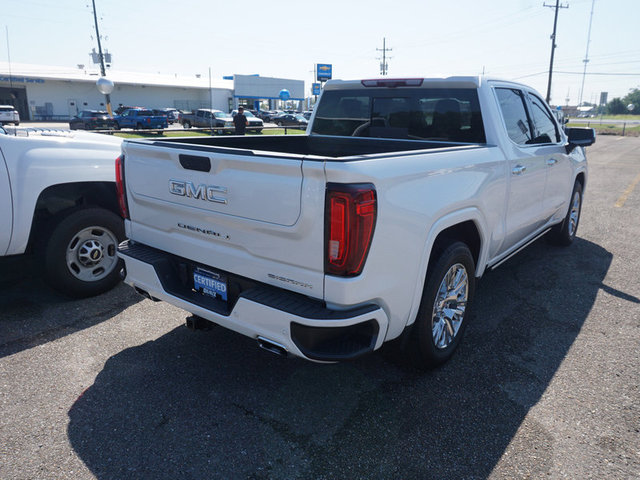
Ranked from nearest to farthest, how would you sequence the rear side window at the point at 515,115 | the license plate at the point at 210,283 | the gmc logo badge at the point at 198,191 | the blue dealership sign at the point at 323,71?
the gmc logo badge at the point at 198,191 < the license plate at the point at 210,283 < the rear side window at the point at 515,115 < the blue dealership sign at the point at 323,71

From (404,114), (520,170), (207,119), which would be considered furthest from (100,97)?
(520,170)

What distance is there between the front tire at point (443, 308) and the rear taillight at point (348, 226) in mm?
797

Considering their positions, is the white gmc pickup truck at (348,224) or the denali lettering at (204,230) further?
the denali lettering at (204,230)

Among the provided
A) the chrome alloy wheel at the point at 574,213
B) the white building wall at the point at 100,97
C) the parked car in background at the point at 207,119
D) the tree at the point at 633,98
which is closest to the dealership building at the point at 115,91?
the white building wall at the point at 100,97

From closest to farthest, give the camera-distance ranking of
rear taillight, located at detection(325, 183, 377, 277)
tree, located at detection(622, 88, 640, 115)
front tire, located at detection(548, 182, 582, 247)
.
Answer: rear taillight, located at detection(325, 183, 377, 277)
front tire, located at detection(548, 182, 582, 247)
tree, located at detection(622, 88, 640, 115)

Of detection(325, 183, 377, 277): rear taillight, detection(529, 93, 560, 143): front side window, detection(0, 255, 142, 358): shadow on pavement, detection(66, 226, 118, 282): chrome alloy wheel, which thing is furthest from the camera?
detection(529, 93, 560, 143): front side window

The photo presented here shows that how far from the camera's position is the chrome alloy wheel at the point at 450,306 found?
3133 millimetres

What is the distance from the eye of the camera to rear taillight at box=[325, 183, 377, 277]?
7.25 ft

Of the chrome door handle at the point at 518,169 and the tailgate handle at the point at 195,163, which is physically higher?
the tailgate handle at the point at 195,163

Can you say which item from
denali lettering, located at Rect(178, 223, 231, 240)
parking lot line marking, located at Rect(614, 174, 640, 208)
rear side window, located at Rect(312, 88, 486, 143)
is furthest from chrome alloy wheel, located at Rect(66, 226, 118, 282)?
parking lot line marking, located at Rect(614, 174, 640, 208)

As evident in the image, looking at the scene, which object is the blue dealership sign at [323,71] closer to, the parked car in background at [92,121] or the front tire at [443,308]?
the parked car in background at [92,121]

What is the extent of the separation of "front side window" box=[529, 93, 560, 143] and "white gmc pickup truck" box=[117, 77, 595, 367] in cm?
43

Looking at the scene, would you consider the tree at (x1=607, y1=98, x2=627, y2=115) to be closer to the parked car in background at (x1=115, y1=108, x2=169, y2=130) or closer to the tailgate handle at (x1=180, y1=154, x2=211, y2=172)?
the parked car in background at (x1=115, y1=108, x2=169, y2=130)

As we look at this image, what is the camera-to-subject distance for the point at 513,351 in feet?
11.8
